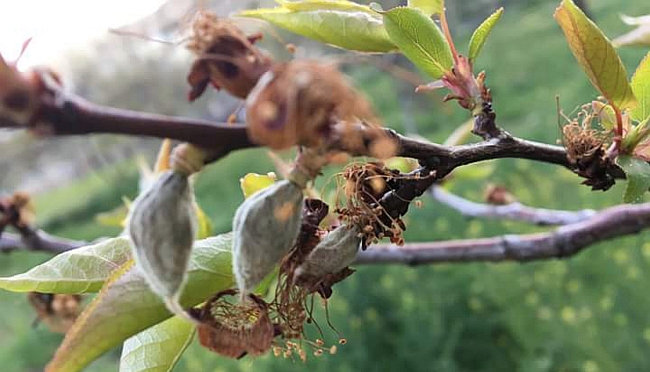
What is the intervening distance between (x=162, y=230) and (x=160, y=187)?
2 cm

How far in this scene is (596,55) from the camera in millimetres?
483

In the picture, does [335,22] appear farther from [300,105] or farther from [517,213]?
[517,213]

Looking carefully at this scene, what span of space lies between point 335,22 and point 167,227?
0.24m

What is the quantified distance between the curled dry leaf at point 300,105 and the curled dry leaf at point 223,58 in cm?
4

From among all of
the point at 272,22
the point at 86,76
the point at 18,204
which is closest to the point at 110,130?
the point at 272,22

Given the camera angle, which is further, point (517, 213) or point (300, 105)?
point (517, 213)

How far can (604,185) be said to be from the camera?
50 centimetres

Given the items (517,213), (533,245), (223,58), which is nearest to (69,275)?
(223,58)

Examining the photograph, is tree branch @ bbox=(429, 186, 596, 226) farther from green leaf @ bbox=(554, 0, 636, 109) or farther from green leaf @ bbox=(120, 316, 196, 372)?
green leaf @ bbox=(120, 316, 196, 372)

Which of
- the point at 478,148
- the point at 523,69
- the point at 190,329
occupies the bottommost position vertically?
the point at 523,69

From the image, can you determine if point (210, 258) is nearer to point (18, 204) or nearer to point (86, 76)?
point (18, 204)

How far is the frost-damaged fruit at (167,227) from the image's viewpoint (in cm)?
33

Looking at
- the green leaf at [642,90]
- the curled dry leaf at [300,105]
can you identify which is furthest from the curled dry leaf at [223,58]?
the green leaf at [642,90]

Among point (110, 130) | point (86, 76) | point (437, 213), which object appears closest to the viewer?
point (110, 130)
